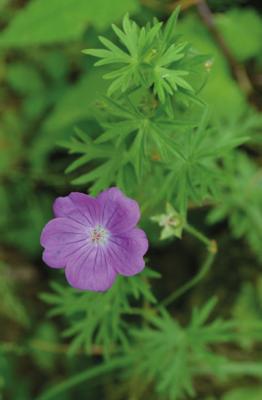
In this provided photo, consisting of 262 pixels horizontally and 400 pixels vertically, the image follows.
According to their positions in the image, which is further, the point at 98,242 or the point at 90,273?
the point at 98,242

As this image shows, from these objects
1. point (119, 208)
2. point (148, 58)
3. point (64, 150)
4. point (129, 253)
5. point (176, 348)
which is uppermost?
point (64, 150)

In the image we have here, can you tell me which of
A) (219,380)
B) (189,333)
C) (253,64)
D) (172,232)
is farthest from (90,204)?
(253,64)

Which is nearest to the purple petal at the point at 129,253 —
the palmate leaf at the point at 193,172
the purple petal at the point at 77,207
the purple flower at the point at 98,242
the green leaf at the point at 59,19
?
the purple flower at the point at 98,242

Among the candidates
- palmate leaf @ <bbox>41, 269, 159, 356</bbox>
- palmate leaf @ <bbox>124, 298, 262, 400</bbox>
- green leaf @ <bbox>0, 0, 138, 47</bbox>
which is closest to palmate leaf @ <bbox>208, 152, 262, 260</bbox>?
palmate leaf @ <bbox>124, 298, 262, 400</bbox>

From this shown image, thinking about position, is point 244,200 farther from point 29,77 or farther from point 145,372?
point 29,77

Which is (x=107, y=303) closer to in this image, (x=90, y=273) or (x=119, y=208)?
(x=90, y=273)

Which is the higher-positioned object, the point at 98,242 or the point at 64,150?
the point at 64,150

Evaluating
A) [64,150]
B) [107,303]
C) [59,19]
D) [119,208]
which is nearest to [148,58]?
[119,208]

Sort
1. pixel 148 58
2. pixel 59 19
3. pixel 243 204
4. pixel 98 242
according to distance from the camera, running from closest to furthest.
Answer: pixel 148 58 < pixel 98 242 < pixel 243 204 < pixel 59 19
